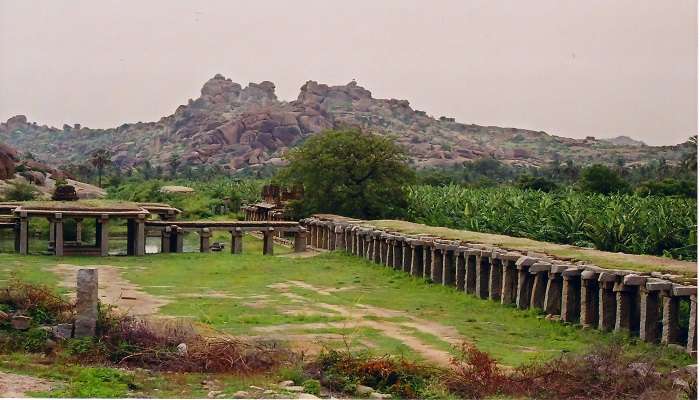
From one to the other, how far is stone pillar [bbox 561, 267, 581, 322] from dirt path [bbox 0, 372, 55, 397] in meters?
11.7

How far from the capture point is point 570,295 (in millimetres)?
20500

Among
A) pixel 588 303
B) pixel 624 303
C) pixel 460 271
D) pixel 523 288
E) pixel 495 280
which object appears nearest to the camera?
pixel 624 303

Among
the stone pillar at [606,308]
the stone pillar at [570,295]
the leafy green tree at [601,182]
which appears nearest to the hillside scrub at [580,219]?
the stone pillar at [570,295]

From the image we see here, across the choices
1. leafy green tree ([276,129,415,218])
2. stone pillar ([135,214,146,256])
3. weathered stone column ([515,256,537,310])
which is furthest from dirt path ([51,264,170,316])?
leafy green tree ([276,129,415,218])

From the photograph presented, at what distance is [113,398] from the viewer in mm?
12422

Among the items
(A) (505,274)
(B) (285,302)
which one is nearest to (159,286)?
(B) (285,302)

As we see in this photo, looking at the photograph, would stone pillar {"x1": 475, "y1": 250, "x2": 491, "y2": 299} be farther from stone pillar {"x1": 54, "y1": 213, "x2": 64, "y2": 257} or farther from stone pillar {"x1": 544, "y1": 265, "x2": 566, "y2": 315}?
stone pillar {"x1": 54, "y1": 213, "x2": 64, "y2": 257}

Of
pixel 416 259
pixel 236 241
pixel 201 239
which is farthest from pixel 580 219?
pixel 201 239

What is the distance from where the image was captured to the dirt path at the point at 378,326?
17062 mm

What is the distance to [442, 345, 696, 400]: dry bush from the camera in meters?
13.4

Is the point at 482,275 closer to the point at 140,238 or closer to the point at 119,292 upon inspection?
the point at 119,292

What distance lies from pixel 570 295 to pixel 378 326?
15.0ft

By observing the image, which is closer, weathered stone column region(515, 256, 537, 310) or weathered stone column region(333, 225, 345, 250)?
weathered stone column region(515, 256, 537, 310)

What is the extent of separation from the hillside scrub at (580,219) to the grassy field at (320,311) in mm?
7687
